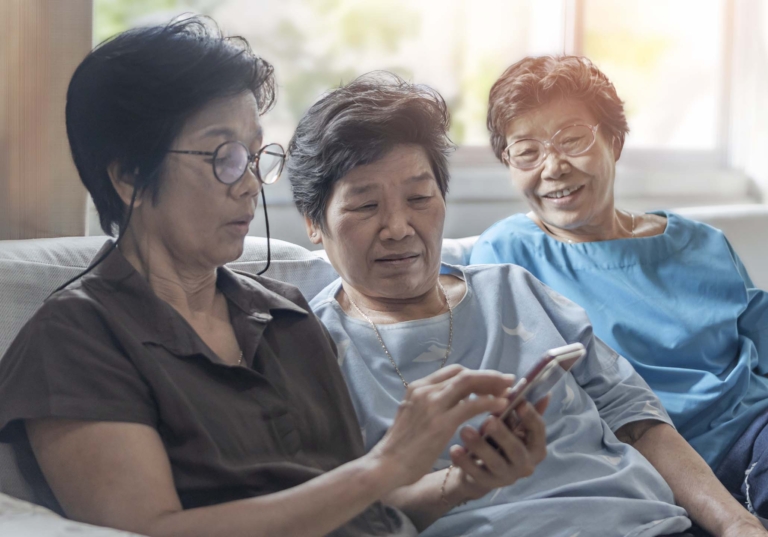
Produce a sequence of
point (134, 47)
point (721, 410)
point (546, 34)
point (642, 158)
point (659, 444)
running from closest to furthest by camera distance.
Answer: point (134, 47), point (659, 444), point (721, 410), point (546, 34), point (642, 158)

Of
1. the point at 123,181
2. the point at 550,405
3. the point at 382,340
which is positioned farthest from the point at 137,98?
the point at 550,405

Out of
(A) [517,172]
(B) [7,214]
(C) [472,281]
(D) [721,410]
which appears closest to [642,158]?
(A) [517,172]

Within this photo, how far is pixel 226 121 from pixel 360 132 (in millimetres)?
325

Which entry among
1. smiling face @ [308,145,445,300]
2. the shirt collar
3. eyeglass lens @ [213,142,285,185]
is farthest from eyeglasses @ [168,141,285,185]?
smiling face @ [308,145,445,300]

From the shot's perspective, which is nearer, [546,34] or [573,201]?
[573,201]

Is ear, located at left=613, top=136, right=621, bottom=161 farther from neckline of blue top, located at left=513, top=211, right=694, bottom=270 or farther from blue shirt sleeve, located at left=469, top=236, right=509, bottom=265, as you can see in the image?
blue shirt sleeve, located at left=469, top=236, right=509, bottom=265

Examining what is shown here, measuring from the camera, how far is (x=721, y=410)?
1763 mm

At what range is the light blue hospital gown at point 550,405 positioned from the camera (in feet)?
4.10

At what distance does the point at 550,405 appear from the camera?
54.9 inches

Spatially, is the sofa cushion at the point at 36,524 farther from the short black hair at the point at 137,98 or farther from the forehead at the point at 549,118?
the forehead at the point at 549,118

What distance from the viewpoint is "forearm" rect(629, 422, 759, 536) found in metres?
1.41

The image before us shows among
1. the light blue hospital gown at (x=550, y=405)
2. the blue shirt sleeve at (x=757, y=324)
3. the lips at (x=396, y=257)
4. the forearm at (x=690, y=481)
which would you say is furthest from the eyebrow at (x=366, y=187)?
the blue shirt sleeve at (x=757, y=324)

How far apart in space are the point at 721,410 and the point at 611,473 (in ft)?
1.81

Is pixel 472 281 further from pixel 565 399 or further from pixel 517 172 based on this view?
pixel 517 172
